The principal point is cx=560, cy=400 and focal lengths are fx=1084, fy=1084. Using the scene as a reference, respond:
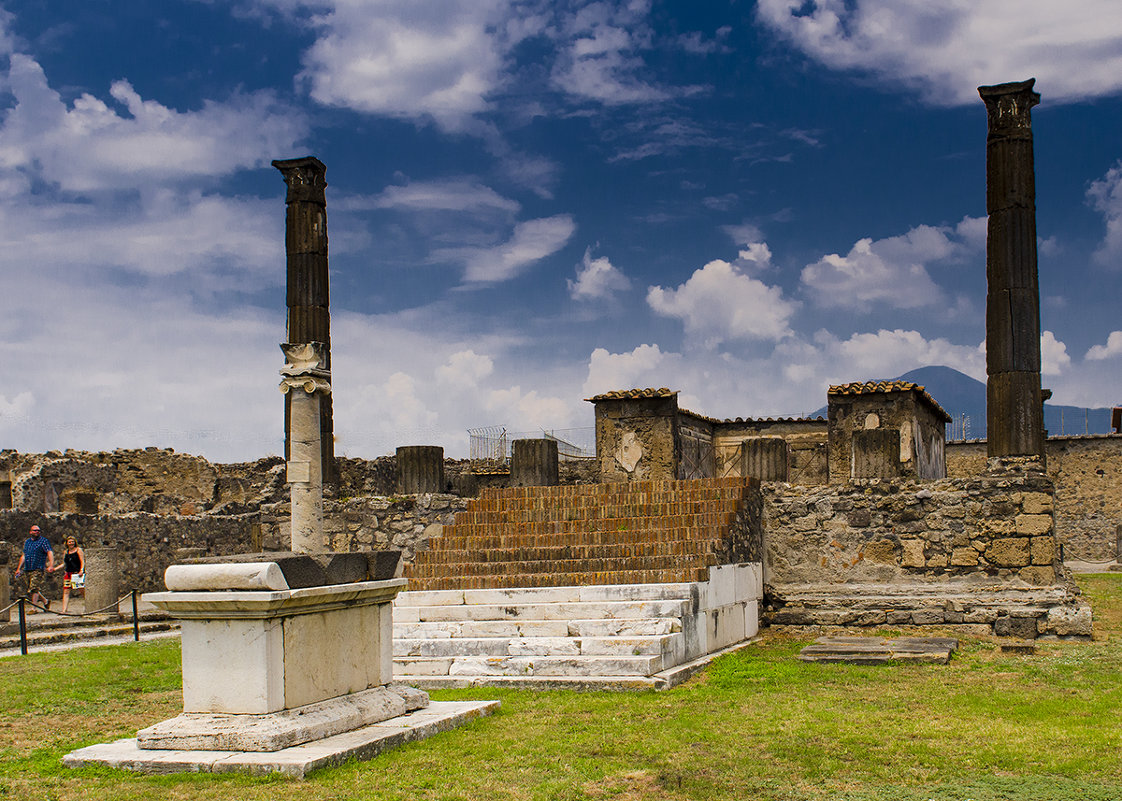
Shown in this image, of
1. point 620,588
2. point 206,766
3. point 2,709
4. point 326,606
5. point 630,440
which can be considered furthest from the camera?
point 630,440

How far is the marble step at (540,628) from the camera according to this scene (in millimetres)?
9758

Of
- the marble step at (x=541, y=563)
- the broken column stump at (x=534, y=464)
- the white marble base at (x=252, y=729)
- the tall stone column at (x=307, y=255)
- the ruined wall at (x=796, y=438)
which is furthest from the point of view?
the ruined wall at (x=796, y=438)

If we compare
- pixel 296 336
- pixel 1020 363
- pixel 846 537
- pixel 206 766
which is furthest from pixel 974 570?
pixel 296 336

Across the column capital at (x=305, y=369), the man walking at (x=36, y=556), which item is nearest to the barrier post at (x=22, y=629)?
the man walking at (x=36, y=556)

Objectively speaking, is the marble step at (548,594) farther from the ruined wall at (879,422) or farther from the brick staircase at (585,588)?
the ruined wall at (879,422)

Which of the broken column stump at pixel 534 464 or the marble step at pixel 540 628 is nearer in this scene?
the marble step at pixel 540 628

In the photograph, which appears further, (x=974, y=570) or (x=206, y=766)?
(x=974, y=570)

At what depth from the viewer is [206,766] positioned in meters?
5.71

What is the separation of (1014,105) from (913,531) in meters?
6.19

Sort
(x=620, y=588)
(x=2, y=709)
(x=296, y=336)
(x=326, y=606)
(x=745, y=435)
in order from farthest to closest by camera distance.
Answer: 1. (x=745, y=435)
2. (x=296, y=336)
3. (x=620, y=588)
4. (x=2, y=709)
5. (x=326, y=606)

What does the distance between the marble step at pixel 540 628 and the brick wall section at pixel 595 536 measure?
935mm

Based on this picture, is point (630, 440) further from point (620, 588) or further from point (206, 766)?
point (206, 766)

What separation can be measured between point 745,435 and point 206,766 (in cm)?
1976

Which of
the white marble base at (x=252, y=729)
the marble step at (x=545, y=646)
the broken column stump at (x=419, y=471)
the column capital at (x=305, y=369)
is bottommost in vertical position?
the marble step at (x=545, y=646)
